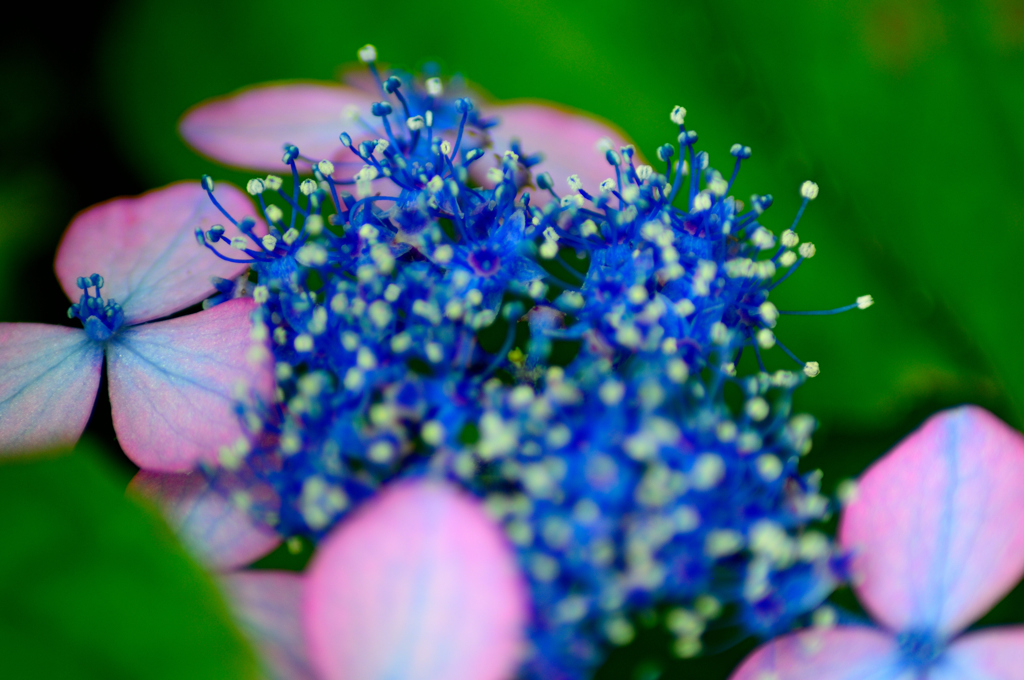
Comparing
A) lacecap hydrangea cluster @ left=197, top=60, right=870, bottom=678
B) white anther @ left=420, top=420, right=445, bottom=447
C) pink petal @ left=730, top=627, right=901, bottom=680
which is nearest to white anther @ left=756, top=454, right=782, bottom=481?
lacecap hydrangea cluster @ left=197, top=60, right=870, bottom=678

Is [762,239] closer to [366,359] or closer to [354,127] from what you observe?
[366,359]

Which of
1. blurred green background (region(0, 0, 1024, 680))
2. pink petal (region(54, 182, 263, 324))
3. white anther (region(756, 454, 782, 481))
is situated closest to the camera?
white anther (region(756, 454, 782, 481))

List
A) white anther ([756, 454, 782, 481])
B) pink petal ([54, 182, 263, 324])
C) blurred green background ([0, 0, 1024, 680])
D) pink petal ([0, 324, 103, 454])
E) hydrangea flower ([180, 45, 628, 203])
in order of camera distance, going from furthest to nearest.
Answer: blurred green background ([0, 0, 1024, 680]), hydrangea flower ([180, 45, 628, 203]), pink petal ([54, 182, 263, 324]), pink petal ([0, 324, 103, 454]), white anther ([756, 454, 782, 481])

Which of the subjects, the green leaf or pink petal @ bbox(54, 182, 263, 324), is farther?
pink petal @ bbox(54, 182, 263, 324)

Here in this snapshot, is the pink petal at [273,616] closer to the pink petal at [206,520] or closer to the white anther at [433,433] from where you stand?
the pink petal at [206,520]

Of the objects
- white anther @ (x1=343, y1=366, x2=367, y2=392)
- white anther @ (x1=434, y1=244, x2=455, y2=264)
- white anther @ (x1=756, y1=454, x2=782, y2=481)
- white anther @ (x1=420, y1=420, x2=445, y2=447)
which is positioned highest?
white anther @ (x1=434, y1=244, x2=455, y2=264)

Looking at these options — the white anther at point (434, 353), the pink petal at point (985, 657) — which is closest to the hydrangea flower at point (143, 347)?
the white anther at point (434, 353)

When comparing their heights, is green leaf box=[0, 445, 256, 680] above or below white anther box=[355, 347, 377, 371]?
below

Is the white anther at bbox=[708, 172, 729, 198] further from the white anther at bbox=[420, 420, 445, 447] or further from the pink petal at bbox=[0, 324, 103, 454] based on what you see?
the pink petal at bbox=[0, 324, 103, 454]

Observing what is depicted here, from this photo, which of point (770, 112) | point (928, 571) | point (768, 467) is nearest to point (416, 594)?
point (768, 467)
